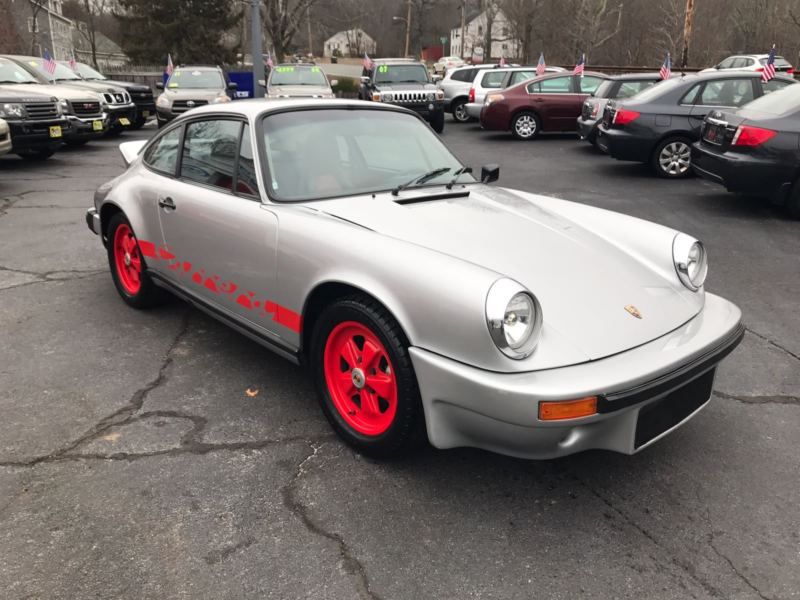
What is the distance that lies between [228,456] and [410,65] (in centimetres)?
1549

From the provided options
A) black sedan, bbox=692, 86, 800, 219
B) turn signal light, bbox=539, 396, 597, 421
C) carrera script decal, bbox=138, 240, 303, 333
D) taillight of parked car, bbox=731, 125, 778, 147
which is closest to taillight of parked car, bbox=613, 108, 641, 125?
black sedan, bbox=692, 86, 800, 219

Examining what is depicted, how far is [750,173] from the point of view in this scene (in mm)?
7109

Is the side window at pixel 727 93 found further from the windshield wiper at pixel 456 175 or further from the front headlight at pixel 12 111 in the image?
the front headlight at pixel 12 111

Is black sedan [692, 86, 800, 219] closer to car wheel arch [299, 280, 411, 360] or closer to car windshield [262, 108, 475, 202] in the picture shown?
car windshield [262, 108, 475, 202]

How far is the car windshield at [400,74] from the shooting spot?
54.0ft

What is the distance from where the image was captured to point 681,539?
7.77 ft

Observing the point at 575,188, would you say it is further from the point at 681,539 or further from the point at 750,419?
the point at 681,539

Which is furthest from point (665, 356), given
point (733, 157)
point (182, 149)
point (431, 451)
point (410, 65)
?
point (410, 65)

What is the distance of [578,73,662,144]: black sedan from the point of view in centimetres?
1174

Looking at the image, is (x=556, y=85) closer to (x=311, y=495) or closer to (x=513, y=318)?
(x=513, y=318)

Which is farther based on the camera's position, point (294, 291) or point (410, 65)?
point (410, 65)

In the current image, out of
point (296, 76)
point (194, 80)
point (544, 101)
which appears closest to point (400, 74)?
point (296, 76)

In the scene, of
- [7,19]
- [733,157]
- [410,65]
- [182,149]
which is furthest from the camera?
[7,19]

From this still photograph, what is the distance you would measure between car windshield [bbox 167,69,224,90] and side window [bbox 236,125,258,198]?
47.0 ft
